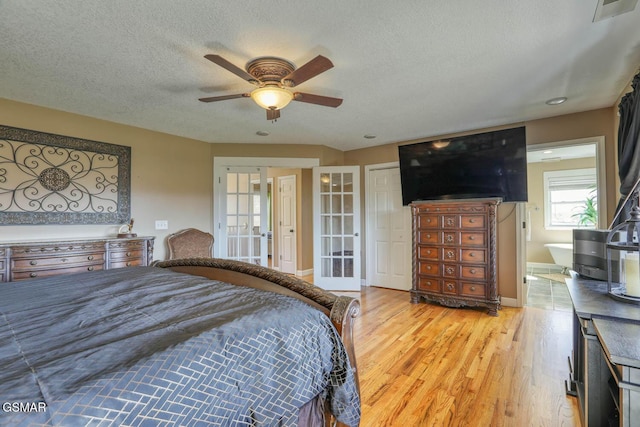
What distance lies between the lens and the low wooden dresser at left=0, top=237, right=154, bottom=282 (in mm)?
2654

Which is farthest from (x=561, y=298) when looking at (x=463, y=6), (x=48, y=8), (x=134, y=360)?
(x=48, y=8)

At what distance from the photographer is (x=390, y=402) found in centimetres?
190

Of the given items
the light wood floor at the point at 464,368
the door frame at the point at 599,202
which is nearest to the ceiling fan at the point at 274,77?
the light wood floor at the point at 464,368

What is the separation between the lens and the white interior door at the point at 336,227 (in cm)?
478

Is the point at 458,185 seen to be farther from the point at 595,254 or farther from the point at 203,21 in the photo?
the point at 203,21

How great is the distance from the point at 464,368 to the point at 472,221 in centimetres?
190

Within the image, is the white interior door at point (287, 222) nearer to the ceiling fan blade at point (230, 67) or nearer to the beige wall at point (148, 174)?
the beige wall at point (148, 174)

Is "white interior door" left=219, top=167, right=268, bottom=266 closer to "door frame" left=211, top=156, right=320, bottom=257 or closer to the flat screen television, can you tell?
"door frame" left=211, top=156, right=320, bottom=257

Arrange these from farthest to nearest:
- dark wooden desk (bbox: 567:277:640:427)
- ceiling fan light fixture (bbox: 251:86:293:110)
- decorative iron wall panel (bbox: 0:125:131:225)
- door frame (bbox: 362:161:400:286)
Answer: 1. door frame (bbox: 362:161:400:286)
2. decorative iron wall panel (bbox: 0:125:131:225)
3. ceiling fan light fixture (bbox: 251:86:293:110)
4. dark wooden desk (bbox: 567:277:640:427)

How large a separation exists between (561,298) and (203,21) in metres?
5.30

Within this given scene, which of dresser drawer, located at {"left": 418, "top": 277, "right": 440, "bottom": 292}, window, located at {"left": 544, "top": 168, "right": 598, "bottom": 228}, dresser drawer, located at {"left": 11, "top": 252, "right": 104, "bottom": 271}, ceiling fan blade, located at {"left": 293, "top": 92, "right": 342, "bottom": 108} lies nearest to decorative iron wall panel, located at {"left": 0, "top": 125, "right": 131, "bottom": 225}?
dresser drawer, located at {"left": 11, "top": 252, "right": 104, "bottom": 271}

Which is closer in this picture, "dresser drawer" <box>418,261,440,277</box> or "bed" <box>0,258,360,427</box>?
"bed" <box>0,258,360,427</box>

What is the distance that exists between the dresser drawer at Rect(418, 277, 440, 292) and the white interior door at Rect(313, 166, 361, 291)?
1.04 m

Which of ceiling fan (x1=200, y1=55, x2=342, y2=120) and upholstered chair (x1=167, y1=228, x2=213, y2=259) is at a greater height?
ceiling fan (x1=200, y1=55, x2=342, y2=120)
